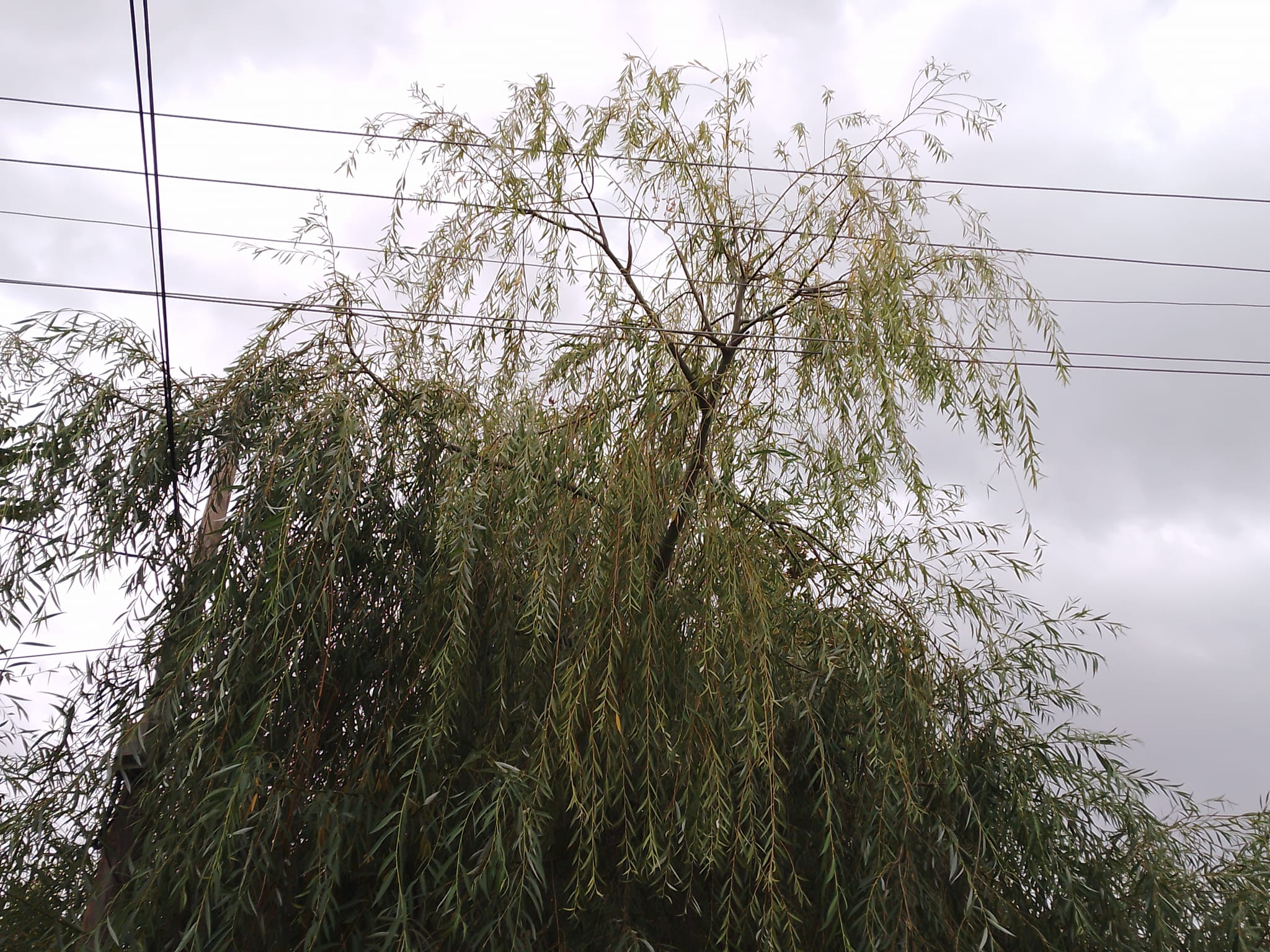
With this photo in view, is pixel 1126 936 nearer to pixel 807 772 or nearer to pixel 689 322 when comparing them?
pixel 807 772

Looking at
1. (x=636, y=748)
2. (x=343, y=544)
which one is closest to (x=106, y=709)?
(x=343, y=544)

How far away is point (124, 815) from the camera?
2594 millimetres

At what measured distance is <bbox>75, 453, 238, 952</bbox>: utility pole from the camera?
2.51 m

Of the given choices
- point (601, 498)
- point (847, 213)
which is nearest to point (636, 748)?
point (601, 498)

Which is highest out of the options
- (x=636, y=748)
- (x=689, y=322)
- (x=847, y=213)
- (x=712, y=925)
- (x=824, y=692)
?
(x=847, y=213)

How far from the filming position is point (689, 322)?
10.1 ft

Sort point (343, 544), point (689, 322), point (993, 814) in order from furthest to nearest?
point (689, 322) < point (993, 814) < point (343, 544)

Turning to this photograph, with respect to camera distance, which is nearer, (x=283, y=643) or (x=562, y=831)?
(x=283, y=643)

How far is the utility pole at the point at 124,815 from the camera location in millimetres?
2510

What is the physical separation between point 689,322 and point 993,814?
168 cm

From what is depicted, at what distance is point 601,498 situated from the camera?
105 inches

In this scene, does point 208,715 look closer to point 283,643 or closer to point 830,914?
point 283,643

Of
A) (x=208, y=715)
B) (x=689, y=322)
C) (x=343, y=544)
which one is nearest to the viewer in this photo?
(x=208, y=715)

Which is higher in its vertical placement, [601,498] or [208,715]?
[601,498]
